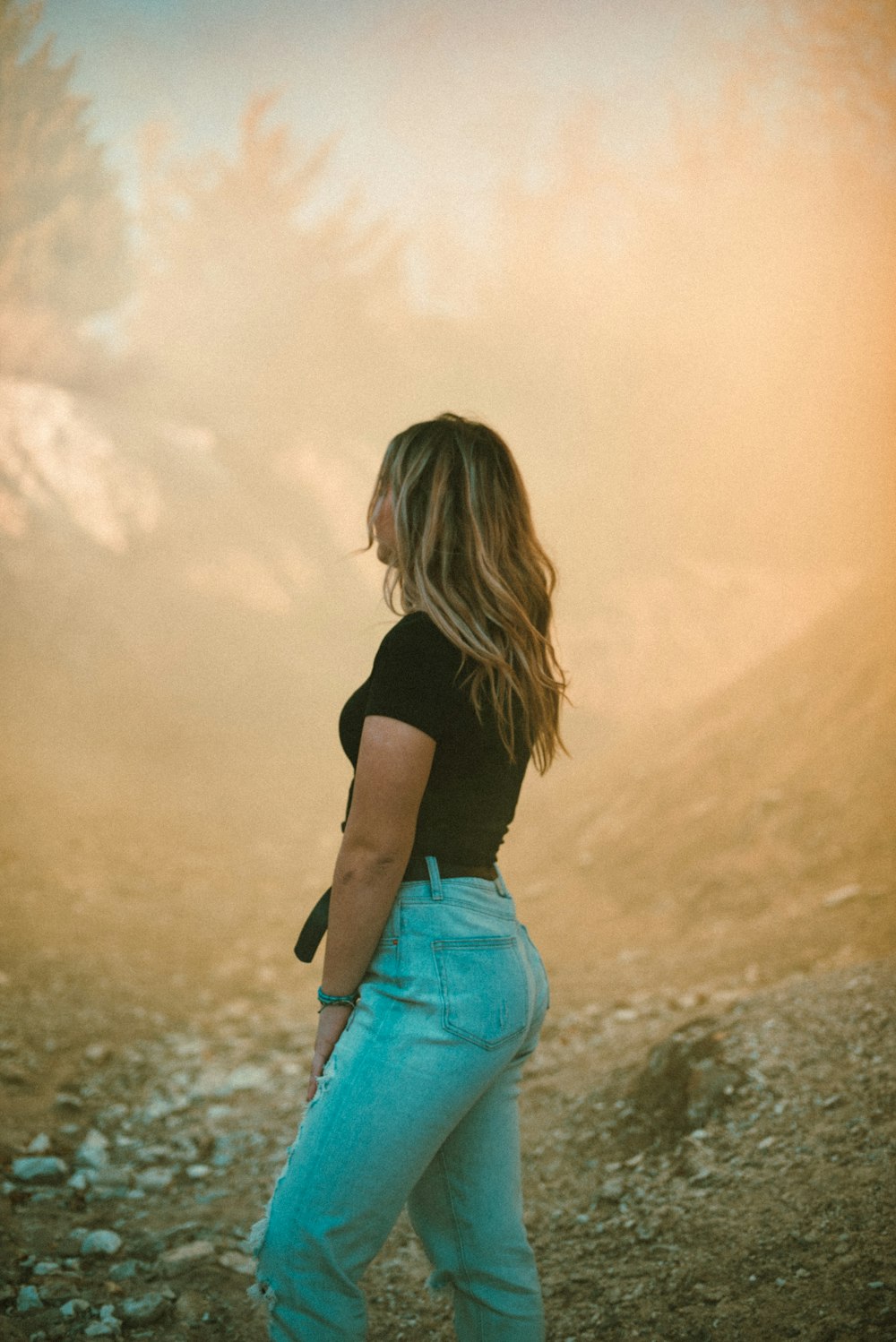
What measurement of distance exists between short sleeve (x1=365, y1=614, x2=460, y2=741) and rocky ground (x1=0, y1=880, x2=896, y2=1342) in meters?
1.53

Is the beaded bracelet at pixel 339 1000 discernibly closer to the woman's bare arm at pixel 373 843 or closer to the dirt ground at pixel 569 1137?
the woman's bare arm at pixel 373 843

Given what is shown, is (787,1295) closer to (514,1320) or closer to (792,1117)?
(792,1117)

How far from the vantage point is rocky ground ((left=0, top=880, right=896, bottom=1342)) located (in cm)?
206

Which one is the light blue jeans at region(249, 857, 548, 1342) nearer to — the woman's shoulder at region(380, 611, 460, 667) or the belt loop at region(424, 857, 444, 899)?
the belt loop at region(424, 857, 444, 899)

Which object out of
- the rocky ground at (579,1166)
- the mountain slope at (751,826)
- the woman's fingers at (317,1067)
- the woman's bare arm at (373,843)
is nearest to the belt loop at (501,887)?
the woman's bare arm at (373,843)

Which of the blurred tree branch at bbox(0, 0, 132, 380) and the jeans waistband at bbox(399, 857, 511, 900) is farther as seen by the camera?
the blurred tree branch at bbox(0, 0, 132, 380)

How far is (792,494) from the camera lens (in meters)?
7.48

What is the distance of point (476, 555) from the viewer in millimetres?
1300

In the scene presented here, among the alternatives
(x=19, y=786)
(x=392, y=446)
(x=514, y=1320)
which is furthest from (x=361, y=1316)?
(x=19, y=786)

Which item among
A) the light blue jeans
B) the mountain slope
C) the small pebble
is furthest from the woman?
the mountain slope

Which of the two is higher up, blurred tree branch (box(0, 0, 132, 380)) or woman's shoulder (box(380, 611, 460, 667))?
blurred tree branch (box(0, 0, 132, 380))

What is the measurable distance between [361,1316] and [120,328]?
31.5ft

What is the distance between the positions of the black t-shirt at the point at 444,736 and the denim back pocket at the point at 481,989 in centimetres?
11

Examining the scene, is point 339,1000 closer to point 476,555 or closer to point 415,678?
point 415,678
